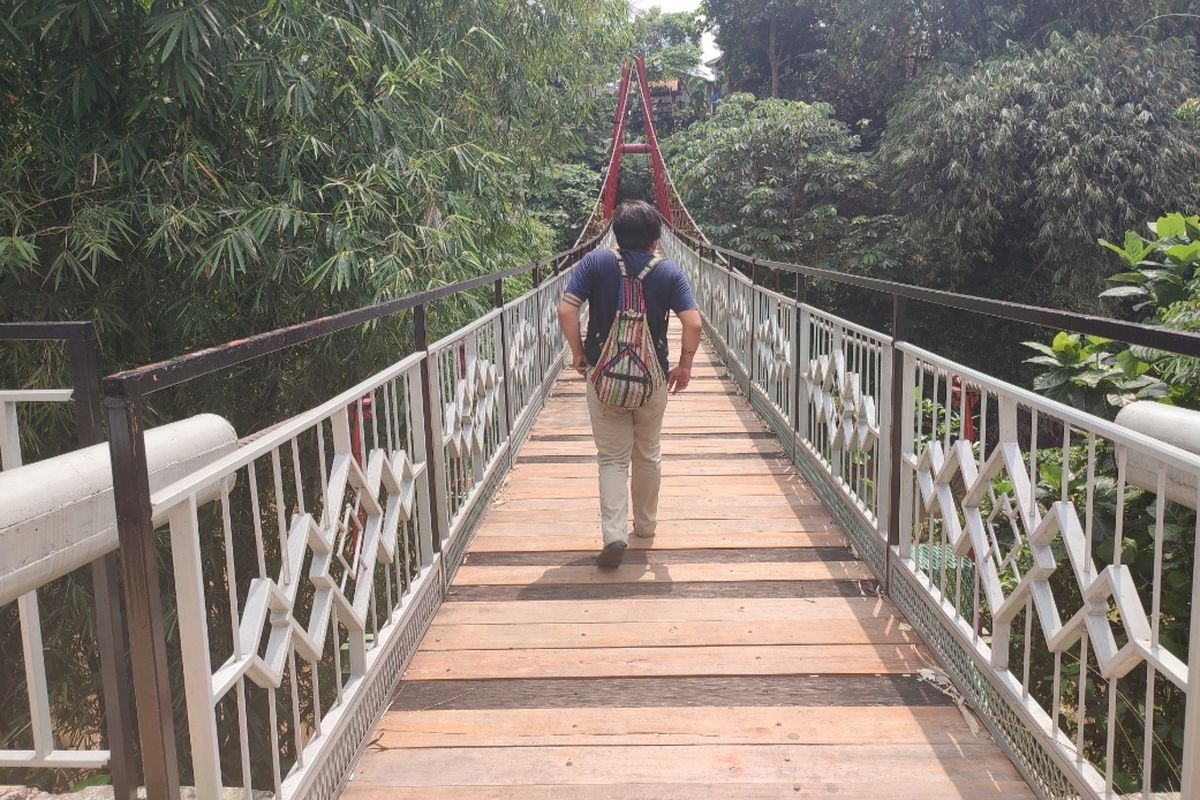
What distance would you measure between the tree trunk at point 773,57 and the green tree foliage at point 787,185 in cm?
765

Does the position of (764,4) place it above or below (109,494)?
above

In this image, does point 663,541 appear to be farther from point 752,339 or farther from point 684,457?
point 752,339

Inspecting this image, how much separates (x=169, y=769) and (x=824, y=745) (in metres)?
1.21

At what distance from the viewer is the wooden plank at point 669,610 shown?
2502 millimetres

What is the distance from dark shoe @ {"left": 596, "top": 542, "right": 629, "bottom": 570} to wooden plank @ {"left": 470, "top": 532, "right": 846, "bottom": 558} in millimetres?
201

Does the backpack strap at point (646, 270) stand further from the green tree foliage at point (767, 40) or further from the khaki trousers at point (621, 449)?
the green tree foliage at point (767, 40)

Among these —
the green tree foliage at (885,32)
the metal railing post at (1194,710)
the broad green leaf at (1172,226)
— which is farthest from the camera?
the green tree foliage at (885,32)

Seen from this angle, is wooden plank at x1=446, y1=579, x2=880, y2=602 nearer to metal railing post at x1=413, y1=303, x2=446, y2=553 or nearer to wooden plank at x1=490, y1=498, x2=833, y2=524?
metal railing post at x1=413, y1=303, x2=446, y2=553

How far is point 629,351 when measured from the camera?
2.75 meters

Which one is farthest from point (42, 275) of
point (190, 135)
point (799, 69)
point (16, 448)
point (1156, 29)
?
point (799, 69)

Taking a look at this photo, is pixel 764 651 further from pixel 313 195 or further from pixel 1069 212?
pixel 1069 212

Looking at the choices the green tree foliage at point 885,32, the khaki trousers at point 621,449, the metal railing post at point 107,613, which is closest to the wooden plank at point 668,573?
the khaki trousers at point 621,449

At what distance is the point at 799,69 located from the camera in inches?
926

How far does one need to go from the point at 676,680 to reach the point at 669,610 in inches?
16.5
